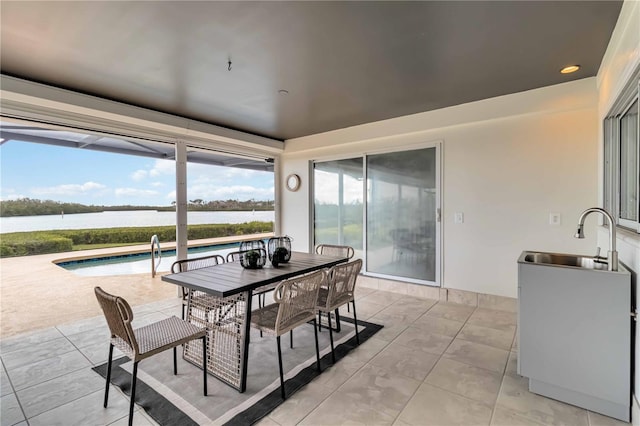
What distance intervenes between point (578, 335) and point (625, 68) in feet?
5.56

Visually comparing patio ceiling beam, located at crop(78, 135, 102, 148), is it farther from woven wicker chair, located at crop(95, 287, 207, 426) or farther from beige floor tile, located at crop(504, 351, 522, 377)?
beige floor tile, located at crop(504, 351, 522, 377)

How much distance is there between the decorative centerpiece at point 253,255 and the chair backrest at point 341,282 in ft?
2.16

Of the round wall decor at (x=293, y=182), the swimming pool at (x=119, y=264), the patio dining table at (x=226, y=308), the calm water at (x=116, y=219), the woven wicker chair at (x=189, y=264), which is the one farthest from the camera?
the swimming pool at (x=119, y=264)

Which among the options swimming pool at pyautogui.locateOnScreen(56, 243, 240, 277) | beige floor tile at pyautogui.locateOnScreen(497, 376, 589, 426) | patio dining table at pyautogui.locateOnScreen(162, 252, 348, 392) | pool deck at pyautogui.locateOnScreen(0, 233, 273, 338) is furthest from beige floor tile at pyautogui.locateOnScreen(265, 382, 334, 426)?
swimming pool at pyautogui.locateOnScreen(56, 243, 240, 277)

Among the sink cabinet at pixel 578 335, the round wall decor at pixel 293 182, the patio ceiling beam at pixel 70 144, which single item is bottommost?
the sink cabinet at pixel 578 335

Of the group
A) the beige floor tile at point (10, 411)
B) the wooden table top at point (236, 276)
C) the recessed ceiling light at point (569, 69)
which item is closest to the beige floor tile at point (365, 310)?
the wooden table top at point (236, 276)

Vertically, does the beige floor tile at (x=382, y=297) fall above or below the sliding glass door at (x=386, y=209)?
below

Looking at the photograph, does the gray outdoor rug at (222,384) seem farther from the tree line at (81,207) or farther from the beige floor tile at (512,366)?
the tree line at (81,207)

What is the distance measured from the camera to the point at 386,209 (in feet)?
14.5

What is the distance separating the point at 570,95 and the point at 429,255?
235 centimetres

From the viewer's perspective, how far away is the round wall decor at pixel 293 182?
541cm

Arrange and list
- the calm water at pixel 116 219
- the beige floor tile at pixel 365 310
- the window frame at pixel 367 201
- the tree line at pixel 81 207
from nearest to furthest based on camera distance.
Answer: the beige floor tile at pixel 365 310 → the window frame at pixel 367 201 → the tree line at pixel 81 207 → the calm water at pixel 116 219

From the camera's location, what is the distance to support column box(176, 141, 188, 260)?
157 inches

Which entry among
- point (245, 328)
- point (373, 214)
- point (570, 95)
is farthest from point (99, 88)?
point (570, 95)
